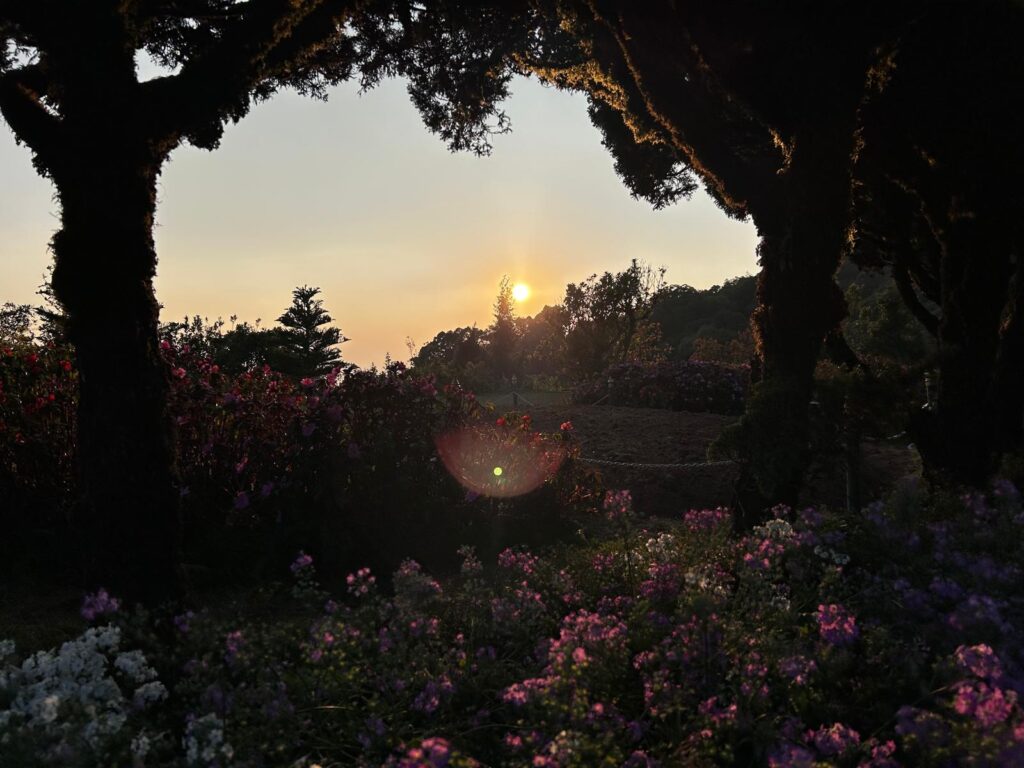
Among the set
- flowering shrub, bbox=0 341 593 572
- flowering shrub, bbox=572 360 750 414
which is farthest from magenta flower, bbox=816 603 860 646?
flowering shrub, bbox=572 360 750 414

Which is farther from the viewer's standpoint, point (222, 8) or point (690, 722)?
point (222, 8)

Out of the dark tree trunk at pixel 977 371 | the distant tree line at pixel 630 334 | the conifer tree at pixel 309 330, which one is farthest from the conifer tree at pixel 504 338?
the dark tree trunk at pixel 977 371

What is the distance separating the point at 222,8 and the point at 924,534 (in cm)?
723

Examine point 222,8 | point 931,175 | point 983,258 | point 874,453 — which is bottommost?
point 874,453

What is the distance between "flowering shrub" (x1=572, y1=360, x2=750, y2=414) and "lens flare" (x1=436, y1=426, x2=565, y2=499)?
10632 mm

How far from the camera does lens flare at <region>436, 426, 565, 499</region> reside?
25.8 feet

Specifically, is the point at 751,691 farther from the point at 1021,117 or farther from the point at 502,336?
the point at 502,336

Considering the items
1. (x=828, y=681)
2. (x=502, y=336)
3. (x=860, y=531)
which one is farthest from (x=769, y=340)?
(x=502, y=336)

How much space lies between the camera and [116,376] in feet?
14.8

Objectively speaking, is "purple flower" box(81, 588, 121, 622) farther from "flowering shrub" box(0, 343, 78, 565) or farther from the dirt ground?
the dirt ground

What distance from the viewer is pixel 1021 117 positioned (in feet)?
26.5

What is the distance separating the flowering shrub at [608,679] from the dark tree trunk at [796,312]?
5.77 feet

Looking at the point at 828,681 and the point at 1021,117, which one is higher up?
the point at 1021,117

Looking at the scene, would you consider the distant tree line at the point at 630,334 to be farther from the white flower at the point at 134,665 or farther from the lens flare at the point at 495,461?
the white flower at the point at 134,665
